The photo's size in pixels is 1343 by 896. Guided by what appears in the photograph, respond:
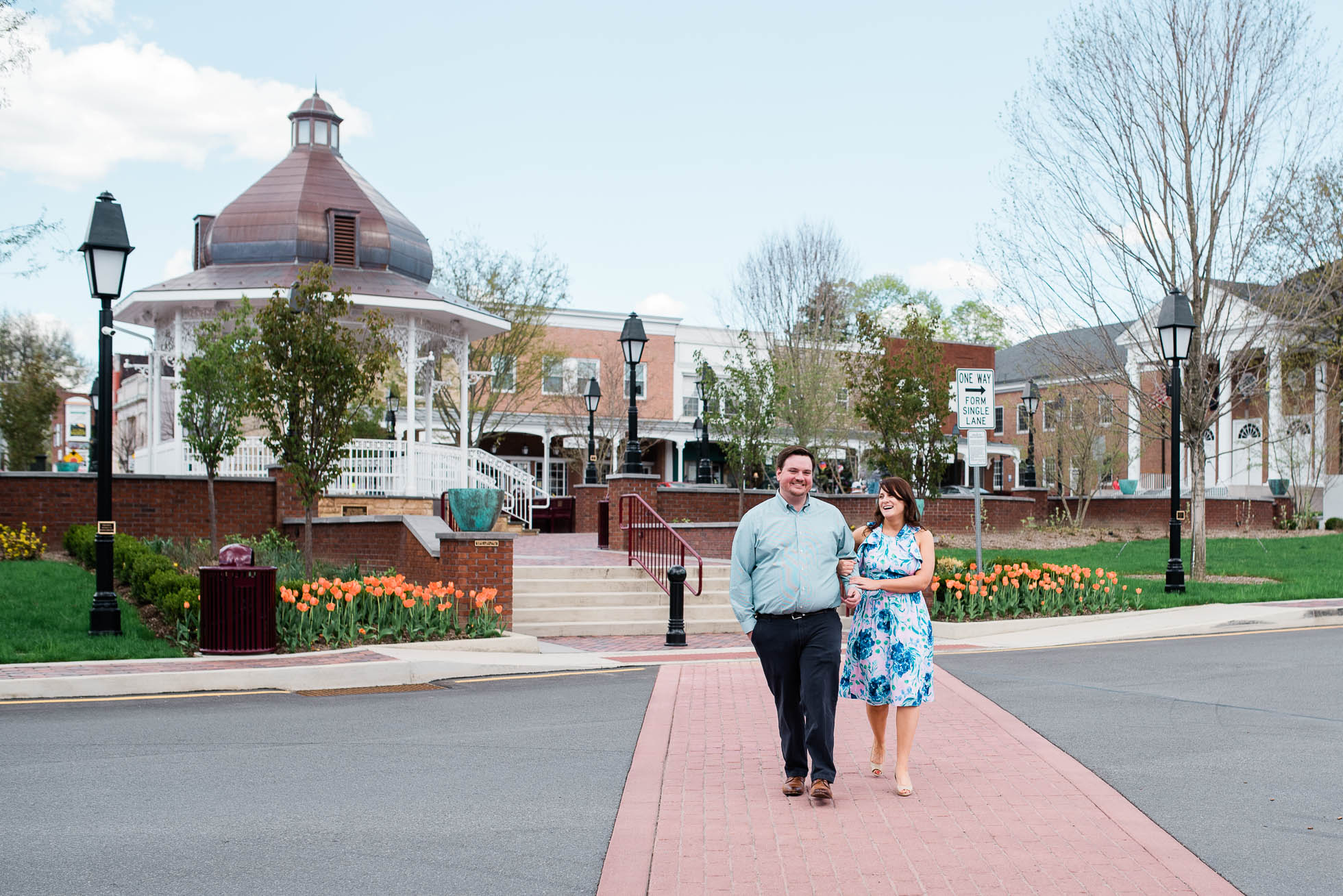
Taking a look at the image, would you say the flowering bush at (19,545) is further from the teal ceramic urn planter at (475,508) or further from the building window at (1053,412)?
the building window at (1053,412)

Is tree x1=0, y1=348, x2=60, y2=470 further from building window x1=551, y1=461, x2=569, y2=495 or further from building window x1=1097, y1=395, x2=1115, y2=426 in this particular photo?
building window x1=1097, y1=395, x2=1115, y2=426

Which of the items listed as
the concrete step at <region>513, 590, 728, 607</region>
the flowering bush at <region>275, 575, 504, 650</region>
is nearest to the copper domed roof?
the concrete step at <region>513, 590, 728, 607</region>

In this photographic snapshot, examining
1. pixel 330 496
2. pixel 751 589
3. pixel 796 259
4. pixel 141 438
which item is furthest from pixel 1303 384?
pixel 141 438

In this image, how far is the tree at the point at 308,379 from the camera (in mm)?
13602

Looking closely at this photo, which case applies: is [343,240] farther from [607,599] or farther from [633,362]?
[607,599]

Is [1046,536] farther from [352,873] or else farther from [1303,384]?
[352,873]

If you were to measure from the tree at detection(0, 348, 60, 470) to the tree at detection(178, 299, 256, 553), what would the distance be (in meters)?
18.8

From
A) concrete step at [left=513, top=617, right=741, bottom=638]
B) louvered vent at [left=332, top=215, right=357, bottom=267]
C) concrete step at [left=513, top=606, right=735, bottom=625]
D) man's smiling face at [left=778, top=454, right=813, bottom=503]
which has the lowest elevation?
concrete step at [left=513, top=617, right=741, bottom=638]

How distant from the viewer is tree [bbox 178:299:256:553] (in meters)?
17.1

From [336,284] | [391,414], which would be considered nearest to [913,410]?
[336,284]

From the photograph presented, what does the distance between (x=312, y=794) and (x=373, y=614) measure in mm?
5935

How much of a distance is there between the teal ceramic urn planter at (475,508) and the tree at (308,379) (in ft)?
8.52

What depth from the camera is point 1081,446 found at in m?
32.3

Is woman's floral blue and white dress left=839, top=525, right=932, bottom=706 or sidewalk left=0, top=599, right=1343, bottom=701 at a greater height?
woman's floral blue and white dress left=839, top=525, right=932, bottom=706
